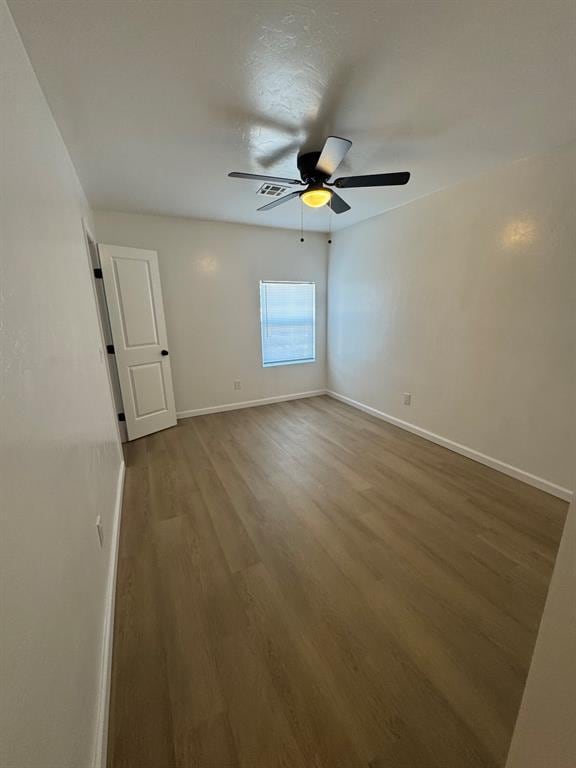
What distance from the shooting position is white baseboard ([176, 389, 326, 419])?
13.6 feet

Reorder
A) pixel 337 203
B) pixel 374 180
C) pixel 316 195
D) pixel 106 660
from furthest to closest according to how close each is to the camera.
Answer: pixel 337 203 < pixel 316 195 < pixel 374 180 < pixel 106 660

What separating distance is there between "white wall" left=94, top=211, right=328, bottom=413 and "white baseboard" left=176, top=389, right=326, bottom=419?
55mm

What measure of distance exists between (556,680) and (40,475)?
51.5 inches

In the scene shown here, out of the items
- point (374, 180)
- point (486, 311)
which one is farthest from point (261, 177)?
point (486, 311)

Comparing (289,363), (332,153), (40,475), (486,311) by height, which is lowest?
(289,363)

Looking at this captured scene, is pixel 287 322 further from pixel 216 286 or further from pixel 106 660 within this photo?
pixel 106 660

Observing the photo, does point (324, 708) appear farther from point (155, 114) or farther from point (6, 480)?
point (155, 114)

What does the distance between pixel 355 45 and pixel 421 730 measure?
269 cm

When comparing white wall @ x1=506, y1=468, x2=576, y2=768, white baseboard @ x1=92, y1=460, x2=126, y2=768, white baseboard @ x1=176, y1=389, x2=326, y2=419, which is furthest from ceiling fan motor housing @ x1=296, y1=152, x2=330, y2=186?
white baseboard @ x1=176, y1=389, x2=326, y2=419

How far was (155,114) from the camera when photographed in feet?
5.60

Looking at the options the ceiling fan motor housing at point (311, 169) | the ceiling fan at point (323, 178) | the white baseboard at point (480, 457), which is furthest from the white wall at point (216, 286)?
the ceiling fan motor housing at point (311, 169)

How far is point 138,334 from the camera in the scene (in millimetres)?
3422

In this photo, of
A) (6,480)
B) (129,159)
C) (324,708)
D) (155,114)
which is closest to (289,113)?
(155,114)

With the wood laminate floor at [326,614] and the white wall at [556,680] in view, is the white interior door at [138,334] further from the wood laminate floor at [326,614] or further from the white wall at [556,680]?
the white wall at [556,680]
